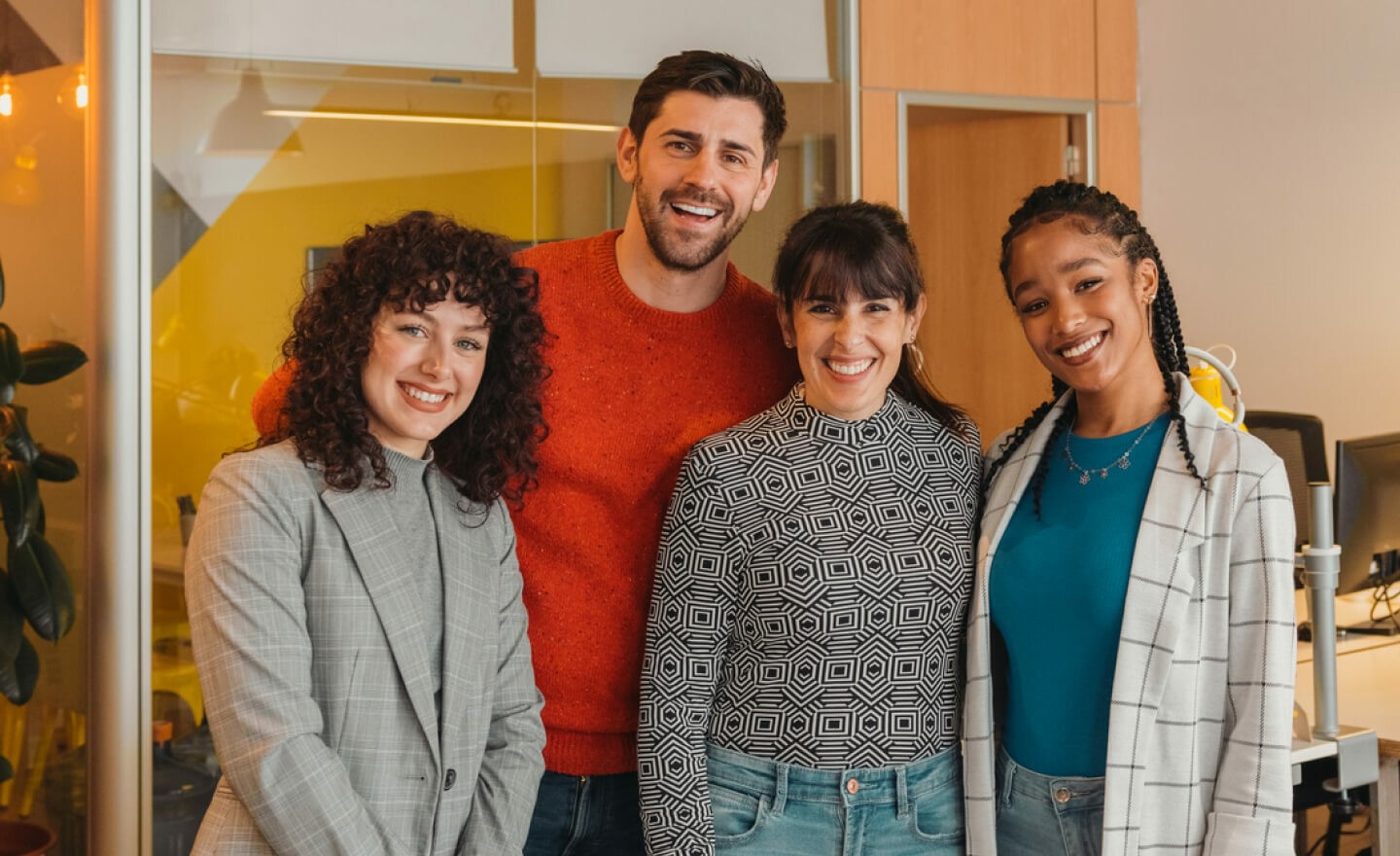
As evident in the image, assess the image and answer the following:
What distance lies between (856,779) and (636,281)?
2.57 ft

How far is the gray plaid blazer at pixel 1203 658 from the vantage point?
5.15ft

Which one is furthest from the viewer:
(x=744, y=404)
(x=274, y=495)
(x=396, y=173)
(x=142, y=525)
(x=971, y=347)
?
(x=971, y=347)

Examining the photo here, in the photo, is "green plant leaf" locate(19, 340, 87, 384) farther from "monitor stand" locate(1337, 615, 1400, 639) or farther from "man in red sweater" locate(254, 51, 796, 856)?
"monitor stand" locate(1337, 615, 1400, 639)

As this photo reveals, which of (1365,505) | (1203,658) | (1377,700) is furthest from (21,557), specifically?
(1365,505)

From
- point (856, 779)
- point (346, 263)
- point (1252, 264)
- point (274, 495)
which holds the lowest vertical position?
point (856, 779)

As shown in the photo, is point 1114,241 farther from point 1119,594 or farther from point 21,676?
point 21,676

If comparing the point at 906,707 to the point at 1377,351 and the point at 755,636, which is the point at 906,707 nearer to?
the point at 755,636

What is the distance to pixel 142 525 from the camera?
3.06m

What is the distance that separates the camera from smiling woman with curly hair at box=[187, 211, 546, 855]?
1394mm

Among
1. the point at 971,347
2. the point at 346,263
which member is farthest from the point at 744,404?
the point at 971,347

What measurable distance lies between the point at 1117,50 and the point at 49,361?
3.31m

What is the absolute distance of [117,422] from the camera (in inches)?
119

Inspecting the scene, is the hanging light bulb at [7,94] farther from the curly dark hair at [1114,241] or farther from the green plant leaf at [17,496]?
the curly dark hair at [1114,241]

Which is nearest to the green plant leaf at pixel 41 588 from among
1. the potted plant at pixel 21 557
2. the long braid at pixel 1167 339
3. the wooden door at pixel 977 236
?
→ the potted plant at pixel 21 557
